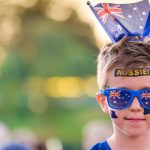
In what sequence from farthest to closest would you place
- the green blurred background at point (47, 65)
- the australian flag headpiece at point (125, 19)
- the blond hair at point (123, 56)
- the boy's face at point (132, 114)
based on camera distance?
1. the green blurred background at point (47, 65)
2. the australian flag headpiece at point (125, 19)
3. the blond hair at point (123, 56)
4. the boy's face at point (132, 114)

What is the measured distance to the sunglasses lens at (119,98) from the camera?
7598 mm

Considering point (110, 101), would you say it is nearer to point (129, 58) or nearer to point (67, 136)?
point (129, 58)

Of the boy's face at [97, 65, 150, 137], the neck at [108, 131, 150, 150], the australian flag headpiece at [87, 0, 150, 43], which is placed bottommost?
the neck at [108, 131, 150, 150]

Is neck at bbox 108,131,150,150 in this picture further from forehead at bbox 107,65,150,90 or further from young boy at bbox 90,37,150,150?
forehead at bbox 107,65,150,90

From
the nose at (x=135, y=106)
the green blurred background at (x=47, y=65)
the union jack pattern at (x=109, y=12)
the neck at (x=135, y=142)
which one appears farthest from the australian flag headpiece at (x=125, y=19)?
the green blurred background at (x=47, y=65)

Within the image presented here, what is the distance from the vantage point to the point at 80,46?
43594 mm

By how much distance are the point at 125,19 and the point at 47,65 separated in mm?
33155

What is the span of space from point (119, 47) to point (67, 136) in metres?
23.6

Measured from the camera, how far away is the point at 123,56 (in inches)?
303

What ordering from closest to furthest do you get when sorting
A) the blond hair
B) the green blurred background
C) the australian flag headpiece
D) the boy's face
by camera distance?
the boy's face < the blond hair < the australian flag headpiece < the green blurred background

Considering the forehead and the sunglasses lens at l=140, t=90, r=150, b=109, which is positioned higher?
the forehead

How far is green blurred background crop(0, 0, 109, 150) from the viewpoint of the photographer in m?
36.6

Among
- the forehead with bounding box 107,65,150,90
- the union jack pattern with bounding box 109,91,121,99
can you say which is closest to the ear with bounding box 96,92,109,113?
the union jack pattern with bounding box 109,91,121,99

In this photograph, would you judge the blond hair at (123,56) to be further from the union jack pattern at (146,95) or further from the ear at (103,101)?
the union jack pattern at (146,95)
